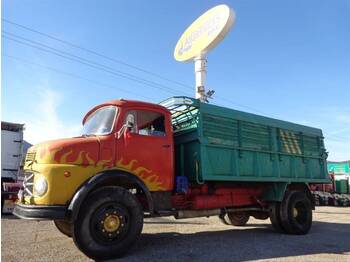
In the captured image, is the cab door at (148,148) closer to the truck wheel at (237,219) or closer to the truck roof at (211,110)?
the truck roof at (211,110)

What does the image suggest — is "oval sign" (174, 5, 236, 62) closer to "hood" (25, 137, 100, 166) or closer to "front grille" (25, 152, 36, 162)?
"hood" (25, 137, 100, 166)

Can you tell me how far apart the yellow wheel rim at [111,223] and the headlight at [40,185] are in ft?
3.55

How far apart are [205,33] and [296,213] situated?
12810 mm

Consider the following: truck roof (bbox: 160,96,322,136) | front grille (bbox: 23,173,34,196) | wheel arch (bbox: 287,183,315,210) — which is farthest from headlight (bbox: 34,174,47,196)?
wheel arch (bbox: 287,183,315,210)

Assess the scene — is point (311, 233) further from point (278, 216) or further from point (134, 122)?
point (134, 122)

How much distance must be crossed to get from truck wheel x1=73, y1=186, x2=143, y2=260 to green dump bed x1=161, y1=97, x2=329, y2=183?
1.97m

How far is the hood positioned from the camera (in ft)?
20.6

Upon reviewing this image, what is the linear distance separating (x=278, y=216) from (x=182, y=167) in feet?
10.1

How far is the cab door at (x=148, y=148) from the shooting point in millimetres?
6984

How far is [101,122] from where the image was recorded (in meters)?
7.27

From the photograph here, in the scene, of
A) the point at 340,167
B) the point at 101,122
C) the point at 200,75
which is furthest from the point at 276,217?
the point at 340,167

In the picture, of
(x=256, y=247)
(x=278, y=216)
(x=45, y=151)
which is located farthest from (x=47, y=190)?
(x=278, y=216)

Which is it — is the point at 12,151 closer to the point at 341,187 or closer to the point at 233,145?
the point at 233,145

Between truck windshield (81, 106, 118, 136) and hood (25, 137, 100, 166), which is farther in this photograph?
truck windshield (81, 106, 118, 136)
